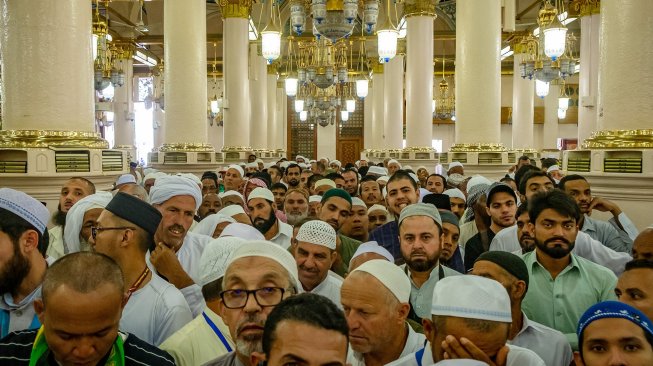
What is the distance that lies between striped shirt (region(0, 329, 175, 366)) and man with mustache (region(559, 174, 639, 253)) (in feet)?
12.5

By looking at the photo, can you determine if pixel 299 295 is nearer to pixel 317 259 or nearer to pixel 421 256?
pixel 317 259

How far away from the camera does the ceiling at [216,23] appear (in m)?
22.9

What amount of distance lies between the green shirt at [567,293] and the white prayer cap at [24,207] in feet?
8.15

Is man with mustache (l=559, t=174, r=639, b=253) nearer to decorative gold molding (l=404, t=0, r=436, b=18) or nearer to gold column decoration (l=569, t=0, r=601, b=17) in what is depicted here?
decorative gold molding (l=404, t=0, r=436, b=18)

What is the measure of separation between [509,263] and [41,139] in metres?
4.67

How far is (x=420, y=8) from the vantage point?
14.9 metres

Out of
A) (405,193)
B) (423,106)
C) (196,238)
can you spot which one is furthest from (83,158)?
(423,106)

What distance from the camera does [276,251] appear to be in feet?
8.84

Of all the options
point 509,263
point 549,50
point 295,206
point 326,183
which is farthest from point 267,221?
point 549,50

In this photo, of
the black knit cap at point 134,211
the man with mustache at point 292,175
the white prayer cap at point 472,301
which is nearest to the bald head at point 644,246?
the white prayer cap at point 472,301

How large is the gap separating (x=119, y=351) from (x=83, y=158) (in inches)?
174

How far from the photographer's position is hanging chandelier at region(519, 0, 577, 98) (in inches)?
445

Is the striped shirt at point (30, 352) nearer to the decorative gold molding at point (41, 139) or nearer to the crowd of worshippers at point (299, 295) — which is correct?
the crowd of worshippers at point (299, 295)

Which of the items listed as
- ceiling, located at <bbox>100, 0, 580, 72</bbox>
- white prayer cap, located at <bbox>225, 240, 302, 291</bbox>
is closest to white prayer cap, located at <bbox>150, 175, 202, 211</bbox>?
white prayer cap, located at <bbox>225, 240, 302, 291</bbox>
